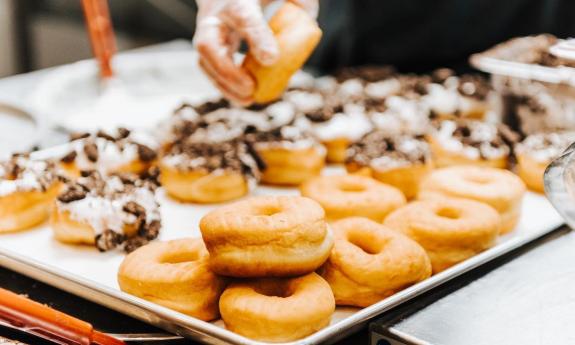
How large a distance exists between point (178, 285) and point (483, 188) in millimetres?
951

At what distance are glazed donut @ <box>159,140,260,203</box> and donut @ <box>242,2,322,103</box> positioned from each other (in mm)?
235

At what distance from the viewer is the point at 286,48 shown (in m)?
2.01

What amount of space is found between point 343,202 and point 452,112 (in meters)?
1.12

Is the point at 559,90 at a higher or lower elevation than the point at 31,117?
higher

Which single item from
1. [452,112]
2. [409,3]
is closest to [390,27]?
[409,3]

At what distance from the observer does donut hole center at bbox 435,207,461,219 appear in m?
1.90

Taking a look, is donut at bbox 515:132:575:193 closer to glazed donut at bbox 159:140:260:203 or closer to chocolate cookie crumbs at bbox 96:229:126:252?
glazed donut at bbox 159:140:260:203

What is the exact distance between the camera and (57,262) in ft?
6.08

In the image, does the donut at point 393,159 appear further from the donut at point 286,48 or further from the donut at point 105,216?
the donut at point 105,216

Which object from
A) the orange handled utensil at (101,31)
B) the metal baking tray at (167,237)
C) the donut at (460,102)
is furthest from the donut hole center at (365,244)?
the orange handled utensil at (101,31)

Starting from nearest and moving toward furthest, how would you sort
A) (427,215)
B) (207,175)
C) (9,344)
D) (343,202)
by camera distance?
(9,344) → (427,215) → (343,202) → (207,175)

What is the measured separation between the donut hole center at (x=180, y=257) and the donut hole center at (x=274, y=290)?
8.2 inches

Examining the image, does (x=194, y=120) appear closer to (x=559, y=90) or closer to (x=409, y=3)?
(x=559, y=90)

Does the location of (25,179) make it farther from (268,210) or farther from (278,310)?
(278,310)
